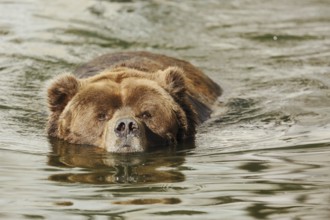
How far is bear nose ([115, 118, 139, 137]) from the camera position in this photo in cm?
823

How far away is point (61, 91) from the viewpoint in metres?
9.35

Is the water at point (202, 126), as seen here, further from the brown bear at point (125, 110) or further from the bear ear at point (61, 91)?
the bear ear at point (61, 91)

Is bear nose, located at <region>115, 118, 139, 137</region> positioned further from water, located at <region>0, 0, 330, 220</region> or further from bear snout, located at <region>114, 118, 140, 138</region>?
water, located at <region>0, 0, 330, 220</region>

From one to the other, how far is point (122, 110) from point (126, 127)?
0.46 meters

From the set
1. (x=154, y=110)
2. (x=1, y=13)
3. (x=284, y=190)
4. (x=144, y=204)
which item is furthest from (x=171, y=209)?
(x=1, y=13)

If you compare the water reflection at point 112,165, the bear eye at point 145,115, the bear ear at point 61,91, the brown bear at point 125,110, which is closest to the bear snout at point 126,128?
the brown bear at point 125,110

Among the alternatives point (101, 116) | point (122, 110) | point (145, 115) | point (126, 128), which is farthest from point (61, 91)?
point (126, 128)

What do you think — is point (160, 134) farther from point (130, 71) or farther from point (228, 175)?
point (228, 175)

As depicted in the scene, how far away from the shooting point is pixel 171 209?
19.0 ft

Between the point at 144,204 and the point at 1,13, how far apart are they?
10933 millimetres

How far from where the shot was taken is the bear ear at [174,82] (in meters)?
9.38

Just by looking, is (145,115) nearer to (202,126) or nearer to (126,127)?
(126,127)

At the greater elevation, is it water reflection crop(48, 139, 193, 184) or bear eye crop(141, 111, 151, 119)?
bear eye crop(141, 111, 151, 119)

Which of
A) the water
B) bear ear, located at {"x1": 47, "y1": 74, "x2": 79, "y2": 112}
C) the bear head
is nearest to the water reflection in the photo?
the water
